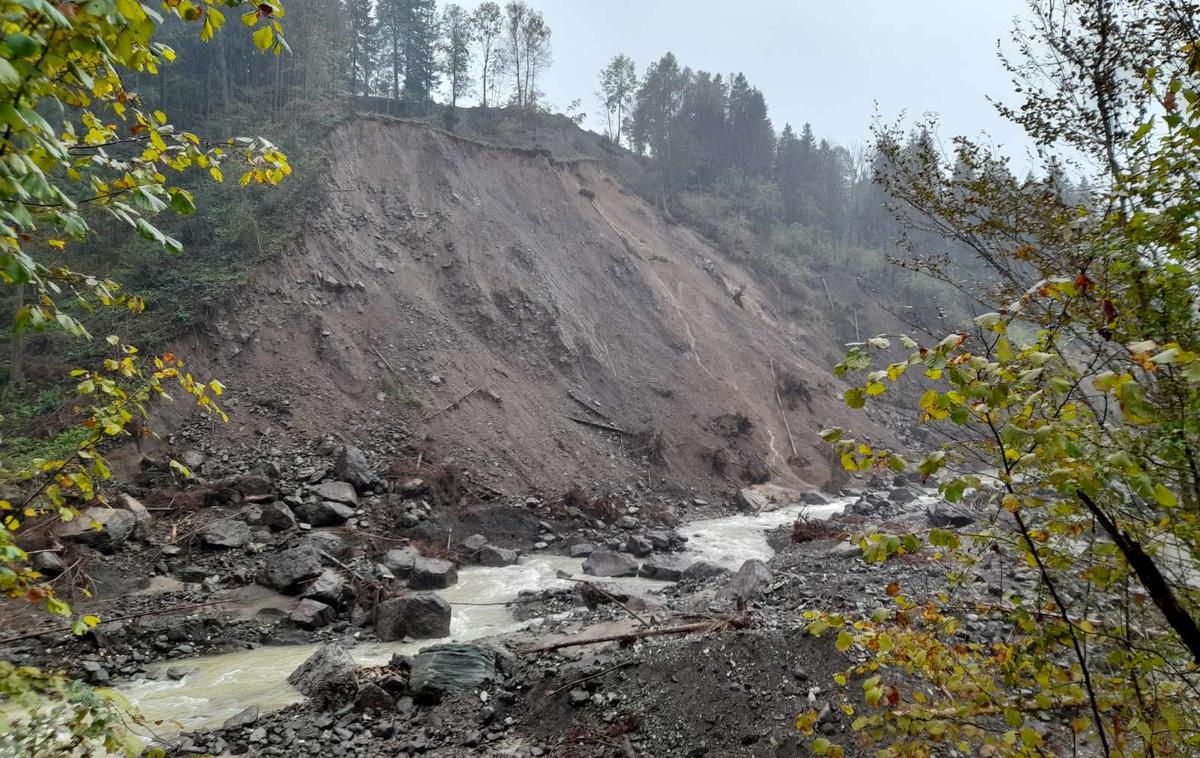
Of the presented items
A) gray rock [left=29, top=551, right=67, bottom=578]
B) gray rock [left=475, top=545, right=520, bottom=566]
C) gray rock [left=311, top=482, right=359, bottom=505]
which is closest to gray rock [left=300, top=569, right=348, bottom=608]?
gray rock [left=29, top=551, right=67, bottom=578]

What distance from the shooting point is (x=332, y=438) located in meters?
16.6

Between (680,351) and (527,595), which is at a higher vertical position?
(680,351)

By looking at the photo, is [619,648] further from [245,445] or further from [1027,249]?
[245,445]

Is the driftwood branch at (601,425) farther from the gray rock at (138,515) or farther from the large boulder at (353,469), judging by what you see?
the gray rock at (138,515)

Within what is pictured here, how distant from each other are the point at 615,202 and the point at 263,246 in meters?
20.2

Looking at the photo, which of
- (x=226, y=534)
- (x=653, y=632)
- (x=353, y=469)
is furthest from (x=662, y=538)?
(x=226, y=534)

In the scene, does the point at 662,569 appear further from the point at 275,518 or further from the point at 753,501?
the point at 753,501

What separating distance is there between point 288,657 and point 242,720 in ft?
8.16

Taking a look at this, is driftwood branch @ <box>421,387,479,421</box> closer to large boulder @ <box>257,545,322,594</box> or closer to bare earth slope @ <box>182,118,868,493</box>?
bare earth slope @ <box>182,118,868,493</box>

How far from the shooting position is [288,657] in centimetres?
886

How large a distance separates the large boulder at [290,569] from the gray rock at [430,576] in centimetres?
162

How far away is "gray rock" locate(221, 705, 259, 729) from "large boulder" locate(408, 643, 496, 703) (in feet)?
4.99

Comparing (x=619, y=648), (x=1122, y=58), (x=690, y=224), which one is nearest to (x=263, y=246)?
(x=619, y=648)

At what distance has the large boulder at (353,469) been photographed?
1496cm
